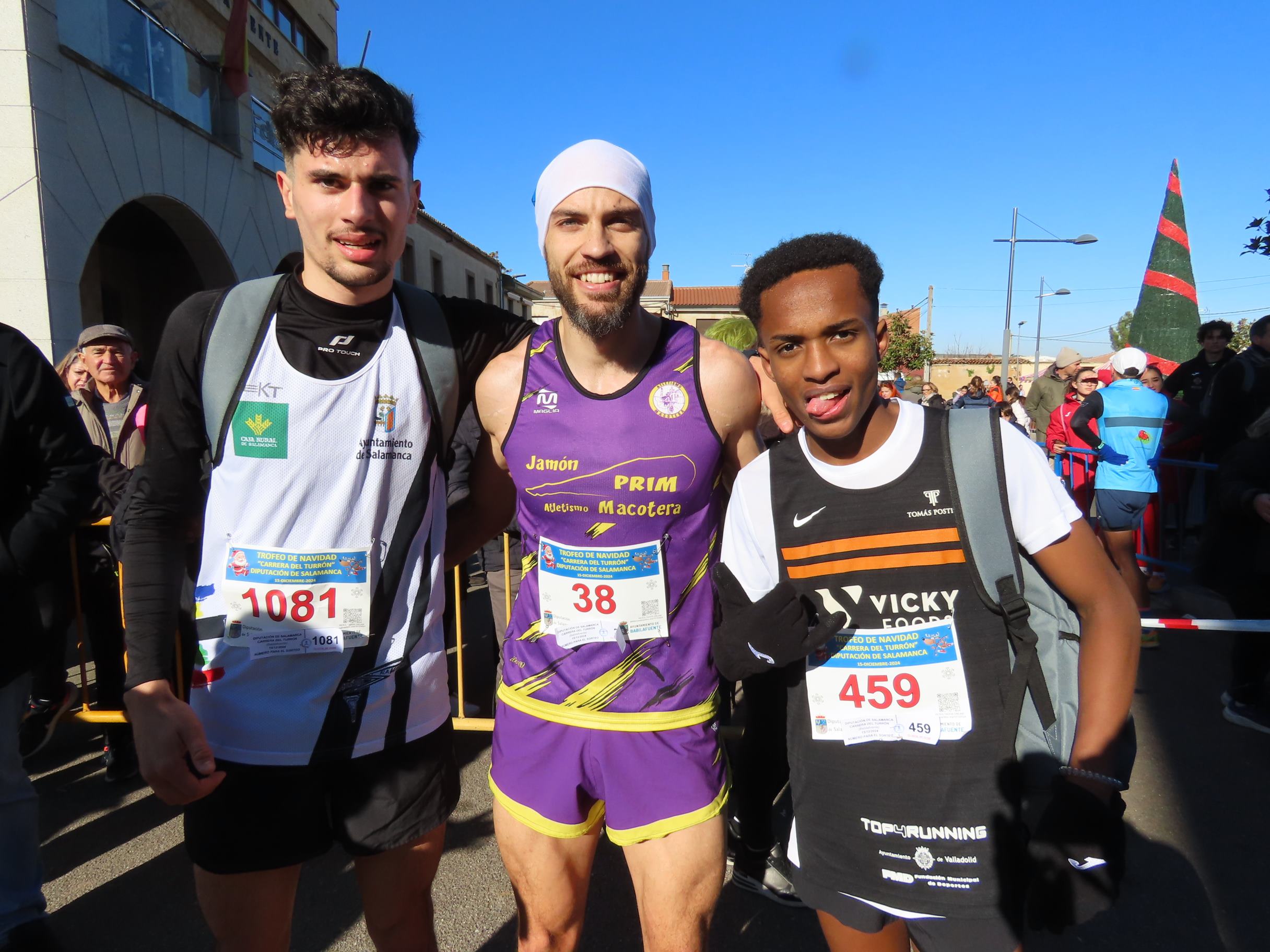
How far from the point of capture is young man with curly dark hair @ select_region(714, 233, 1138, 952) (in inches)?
57.7

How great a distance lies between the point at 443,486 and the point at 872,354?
1104 millimetres

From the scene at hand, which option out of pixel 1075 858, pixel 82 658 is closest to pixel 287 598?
pixel 1075 858

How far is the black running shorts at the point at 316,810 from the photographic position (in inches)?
68.7

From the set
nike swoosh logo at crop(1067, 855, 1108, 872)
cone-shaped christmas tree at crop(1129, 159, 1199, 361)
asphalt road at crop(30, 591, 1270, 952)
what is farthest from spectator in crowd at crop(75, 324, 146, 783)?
cone-shaped christmas tree at crop(1129, 159, 1199, 361)

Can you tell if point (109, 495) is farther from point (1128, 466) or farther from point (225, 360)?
point (1128, 466)

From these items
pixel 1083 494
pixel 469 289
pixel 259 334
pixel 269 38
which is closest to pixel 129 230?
pixel 269 38

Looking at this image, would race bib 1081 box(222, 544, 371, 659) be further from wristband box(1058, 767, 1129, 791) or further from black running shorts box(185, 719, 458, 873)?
wristband box(1058, 767, 1129, 791)

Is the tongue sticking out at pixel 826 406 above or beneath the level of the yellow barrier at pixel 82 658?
above

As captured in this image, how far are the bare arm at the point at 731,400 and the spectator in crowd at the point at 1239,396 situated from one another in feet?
16.6

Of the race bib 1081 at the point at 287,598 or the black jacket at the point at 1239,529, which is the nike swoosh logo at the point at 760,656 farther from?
the black jacket at the point at 1239,529

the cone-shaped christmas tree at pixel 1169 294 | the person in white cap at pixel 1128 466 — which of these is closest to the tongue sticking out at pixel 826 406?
the person in white cap at pixel 1128 466

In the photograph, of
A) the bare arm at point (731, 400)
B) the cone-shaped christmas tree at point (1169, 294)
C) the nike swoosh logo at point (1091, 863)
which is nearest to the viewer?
the nike swoosh logo at point (1091, 863)

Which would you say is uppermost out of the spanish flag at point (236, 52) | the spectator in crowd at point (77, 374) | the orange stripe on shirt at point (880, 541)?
the spanish flag at point (236, 52)

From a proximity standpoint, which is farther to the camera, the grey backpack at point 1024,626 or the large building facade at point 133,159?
the large building facade at point 133,159
